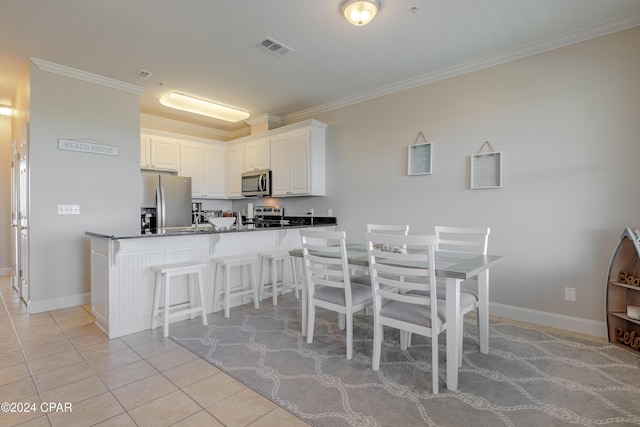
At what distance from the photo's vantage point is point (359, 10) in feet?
8.13

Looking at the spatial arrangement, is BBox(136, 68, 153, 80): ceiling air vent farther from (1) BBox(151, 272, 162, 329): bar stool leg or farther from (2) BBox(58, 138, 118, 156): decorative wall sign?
(1) BBox(151, 272, 162, 329): bar stool leg

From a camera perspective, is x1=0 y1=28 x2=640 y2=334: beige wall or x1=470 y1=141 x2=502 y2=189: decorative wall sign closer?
x1=0 y1=28 x2=640 y2=334: beige wall

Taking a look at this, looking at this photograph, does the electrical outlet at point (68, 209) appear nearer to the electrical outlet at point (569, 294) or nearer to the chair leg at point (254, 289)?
the chair leg at point (254, 289)

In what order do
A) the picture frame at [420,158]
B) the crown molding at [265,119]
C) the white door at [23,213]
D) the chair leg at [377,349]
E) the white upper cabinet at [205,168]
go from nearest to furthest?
the chair leg at [377,349] → the white door at [23,213] → the picture frame at [420,158] → the crown molding at [265,119] → the white upper cabinet at [205,168]

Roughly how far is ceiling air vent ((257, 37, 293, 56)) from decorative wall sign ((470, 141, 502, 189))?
7.45ft

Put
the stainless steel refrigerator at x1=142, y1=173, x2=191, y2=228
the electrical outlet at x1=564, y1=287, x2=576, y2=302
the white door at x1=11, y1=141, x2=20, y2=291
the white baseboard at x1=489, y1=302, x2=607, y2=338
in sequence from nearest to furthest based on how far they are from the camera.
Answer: the white baseboard at x1=489, y1=302, x2=607, y2=338 → the electrical outlet at x1=564, y1=287, x2=576, y2=302 → the white door at x1=11, y1=141, x2=20, y2=291 → the stainless steel refrigerator at x1=142, y1=173, x2=191, y2=228

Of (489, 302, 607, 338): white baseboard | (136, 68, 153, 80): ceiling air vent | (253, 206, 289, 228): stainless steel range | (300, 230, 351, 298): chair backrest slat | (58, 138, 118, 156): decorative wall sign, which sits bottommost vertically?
(489, 302, 607, 338): white baseboard

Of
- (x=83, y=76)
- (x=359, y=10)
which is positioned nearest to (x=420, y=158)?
(x=359, y=10)

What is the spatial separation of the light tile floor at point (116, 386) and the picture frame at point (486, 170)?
2887 mm

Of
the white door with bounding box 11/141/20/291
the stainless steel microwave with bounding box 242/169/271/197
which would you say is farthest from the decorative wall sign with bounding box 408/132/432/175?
the white door with bounding box 11/141/20/291

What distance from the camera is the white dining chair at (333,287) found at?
239 centimetres

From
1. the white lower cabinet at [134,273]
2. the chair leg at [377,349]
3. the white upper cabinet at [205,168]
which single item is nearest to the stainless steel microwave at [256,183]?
the white upper cabinet at [205,168]

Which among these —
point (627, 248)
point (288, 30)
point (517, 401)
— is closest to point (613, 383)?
point (517, 401)

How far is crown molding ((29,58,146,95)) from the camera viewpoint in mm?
3477
